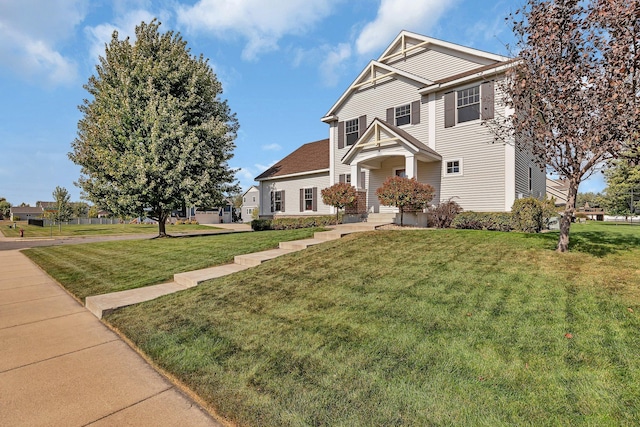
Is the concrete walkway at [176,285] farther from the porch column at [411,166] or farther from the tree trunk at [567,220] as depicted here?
the porch column at [411,166]

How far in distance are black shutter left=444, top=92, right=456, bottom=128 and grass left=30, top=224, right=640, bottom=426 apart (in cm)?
921

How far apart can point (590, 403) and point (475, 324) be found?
4.15 ft

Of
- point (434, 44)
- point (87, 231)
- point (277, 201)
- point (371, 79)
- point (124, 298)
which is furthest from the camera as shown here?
point (87, 231)

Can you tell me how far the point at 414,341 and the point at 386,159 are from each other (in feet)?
43.4

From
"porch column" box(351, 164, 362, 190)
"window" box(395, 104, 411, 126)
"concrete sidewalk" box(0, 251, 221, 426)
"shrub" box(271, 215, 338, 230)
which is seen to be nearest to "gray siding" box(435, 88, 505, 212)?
"window" box(395, 104, 411, 126)

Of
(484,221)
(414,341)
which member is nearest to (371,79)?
(484,221)

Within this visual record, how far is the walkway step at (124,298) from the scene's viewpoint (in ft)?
17.2

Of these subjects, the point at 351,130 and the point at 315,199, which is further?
the point at 315,199

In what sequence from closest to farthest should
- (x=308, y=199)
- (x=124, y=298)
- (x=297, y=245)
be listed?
(x=124, y=298), (x=297, y=245), (x=308, y=199)

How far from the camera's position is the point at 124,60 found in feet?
52.8

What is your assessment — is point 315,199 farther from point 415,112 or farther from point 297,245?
point 297,245

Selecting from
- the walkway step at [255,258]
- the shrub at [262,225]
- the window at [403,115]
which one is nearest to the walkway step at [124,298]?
the walkway step at [255,258]

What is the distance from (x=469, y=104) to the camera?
1329 centimetres

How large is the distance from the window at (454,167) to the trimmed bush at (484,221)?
8.18 feet
